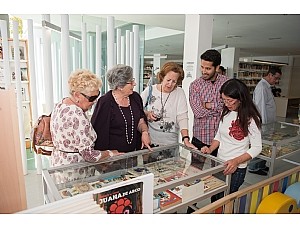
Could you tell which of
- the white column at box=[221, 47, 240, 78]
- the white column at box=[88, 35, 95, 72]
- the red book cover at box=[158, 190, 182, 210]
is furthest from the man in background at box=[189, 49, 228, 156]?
the white column at box=[221, 47, 240, 78]

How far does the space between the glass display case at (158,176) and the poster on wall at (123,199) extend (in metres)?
0.23

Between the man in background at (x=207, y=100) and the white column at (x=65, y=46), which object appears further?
the white column at (x=65, y=46)

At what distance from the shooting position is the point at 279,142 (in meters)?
3.03

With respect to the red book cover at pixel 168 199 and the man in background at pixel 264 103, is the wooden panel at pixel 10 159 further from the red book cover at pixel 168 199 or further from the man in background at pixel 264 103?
the man in background at pixel 264 103

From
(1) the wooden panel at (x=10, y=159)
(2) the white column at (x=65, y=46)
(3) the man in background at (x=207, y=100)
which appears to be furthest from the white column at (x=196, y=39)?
(1) the wooden panel at (x=10, y=159)

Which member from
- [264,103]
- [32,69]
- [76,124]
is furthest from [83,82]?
[264,103]

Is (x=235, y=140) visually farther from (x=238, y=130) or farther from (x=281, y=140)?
(x=281, y=140)

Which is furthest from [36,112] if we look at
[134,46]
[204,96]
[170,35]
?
[170,35]

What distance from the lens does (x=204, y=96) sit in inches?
93.2

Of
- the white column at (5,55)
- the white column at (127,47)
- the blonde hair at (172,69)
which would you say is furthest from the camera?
the white column at (127,47)

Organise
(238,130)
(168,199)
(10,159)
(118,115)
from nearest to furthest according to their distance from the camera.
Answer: (10,159), (168,199), (238,130), (118,115)

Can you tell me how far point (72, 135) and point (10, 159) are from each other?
831 millimetres

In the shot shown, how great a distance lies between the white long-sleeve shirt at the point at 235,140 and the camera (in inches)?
69.6
